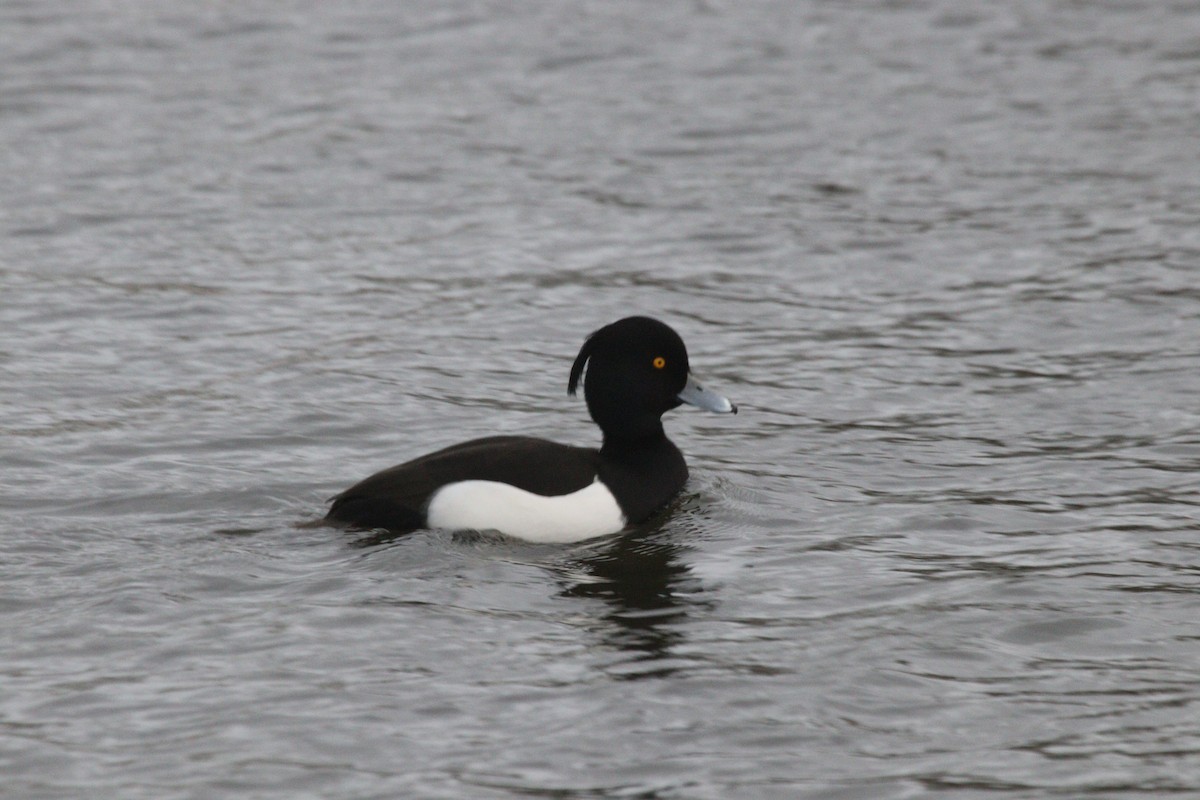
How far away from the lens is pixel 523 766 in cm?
Answer: 573

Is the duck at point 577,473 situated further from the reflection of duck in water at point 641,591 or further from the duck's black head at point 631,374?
the reflection of duck in water at point 641,591

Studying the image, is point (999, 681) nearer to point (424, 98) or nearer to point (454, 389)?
point (454, 389)

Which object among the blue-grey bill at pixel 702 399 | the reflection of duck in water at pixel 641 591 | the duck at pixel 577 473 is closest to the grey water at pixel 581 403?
the reflection of duck in water at pixel 641 591

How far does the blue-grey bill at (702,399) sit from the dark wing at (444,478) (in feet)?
2.28

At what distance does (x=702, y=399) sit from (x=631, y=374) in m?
0.36

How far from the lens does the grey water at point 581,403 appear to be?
604 centimetres

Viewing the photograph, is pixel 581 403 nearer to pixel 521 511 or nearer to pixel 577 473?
pixel 577 473

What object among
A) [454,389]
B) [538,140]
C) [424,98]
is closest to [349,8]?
[424,98]

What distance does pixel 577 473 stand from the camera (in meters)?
7.98

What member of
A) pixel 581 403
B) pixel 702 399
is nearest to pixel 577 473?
pixel 702 399

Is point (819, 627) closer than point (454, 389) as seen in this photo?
Yes

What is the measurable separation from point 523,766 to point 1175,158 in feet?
34.3

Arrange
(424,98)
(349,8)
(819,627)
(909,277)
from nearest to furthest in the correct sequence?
(819,627) < (909,277) < (424,98) < (349,8)

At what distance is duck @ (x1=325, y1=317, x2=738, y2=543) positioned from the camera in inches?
305
